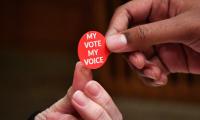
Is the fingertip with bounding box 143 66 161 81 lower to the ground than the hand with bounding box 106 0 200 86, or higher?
lower

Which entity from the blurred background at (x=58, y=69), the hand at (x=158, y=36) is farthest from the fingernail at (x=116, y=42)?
the blurred background at (x=58, y=69)

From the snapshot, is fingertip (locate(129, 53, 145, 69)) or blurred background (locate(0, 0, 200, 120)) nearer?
fingertip (locate(129, 53, 145, 69))

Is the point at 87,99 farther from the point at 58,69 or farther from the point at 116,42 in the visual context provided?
the point at 58,69

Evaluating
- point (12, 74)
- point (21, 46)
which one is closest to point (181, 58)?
point (12, 74)

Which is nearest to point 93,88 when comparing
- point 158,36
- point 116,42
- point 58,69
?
point 116,42

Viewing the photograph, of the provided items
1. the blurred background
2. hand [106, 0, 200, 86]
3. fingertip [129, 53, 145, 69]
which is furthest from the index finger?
the blurred background

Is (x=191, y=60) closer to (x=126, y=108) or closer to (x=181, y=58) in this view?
(x=181, y=58)

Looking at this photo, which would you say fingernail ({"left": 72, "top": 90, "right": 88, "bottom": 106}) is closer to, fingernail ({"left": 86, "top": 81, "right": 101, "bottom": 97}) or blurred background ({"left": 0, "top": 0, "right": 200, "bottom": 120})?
fingernail ({"left": 86, "top": 81, "right": 101, "bottom": 97})
